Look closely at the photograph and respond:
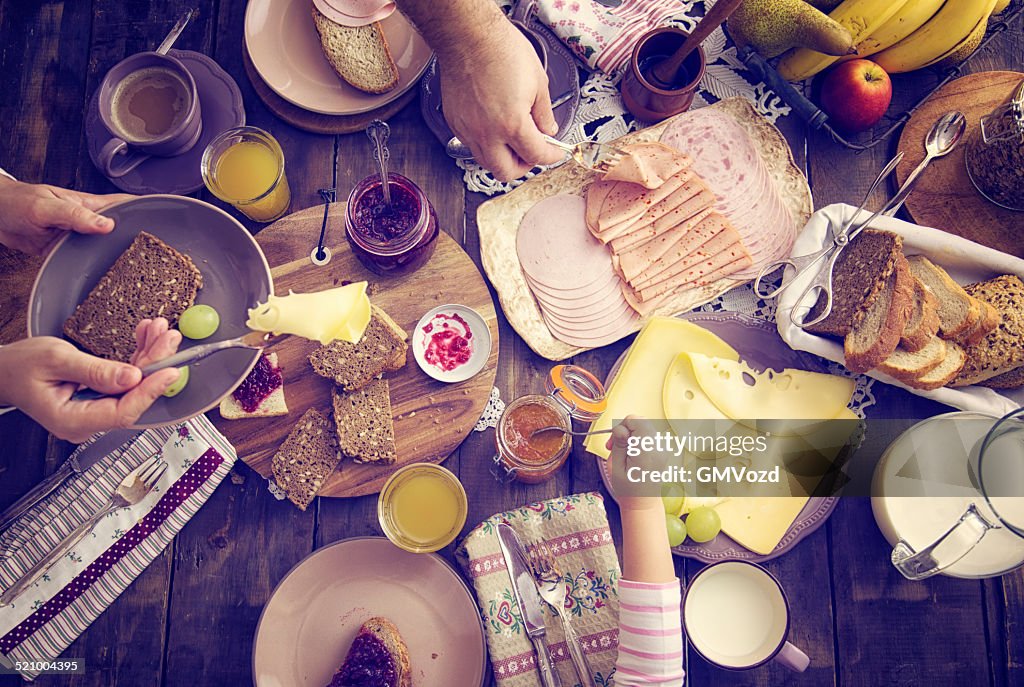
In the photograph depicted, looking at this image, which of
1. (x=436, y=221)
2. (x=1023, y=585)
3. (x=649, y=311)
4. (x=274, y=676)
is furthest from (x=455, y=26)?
(x=1023, y=585)

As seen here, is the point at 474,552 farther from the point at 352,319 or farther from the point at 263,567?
the point at 352,319

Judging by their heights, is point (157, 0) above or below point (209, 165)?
above

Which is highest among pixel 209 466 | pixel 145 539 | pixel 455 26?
pixel 455 26

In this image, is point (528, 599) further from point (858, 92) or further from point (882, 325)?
point (858, 92)

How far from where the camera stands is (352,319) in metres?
1.54

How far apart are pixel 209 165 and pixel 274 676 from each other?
4.61 feet

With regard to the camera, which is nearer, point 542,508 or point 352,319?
point 352,319

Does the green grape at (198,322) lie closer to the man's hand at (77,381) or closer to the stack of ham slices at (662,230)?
the man's hand at (77,381)

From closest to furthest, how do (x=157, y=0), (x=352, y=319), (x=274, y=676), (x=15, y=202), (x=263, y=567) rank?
(x=352, y=319)
(x=15, y=202)
(x=274, y=676)
(x=263, y=567)
(x=157, y=0)

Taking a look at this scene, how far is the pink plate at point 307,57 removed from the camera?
2.00 metres

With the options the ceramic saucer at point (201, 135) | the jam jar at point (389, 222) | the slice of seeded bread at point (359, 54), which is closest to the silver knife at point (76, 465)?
the ceramic saucer at point (201, 135)

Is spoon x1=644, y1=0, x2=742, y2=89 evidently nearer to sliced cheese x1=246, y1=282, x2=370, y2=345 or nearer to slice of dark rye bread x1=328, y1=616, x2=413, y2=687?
sliced cheese x1=246, y1=282, x2=370, y2=345

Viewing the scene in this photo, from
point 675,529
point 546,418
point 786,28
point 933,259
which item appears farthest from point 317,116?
point 933,259

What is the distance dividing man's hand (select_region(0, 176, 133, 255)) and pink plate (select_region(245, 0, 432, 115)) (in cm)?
58
